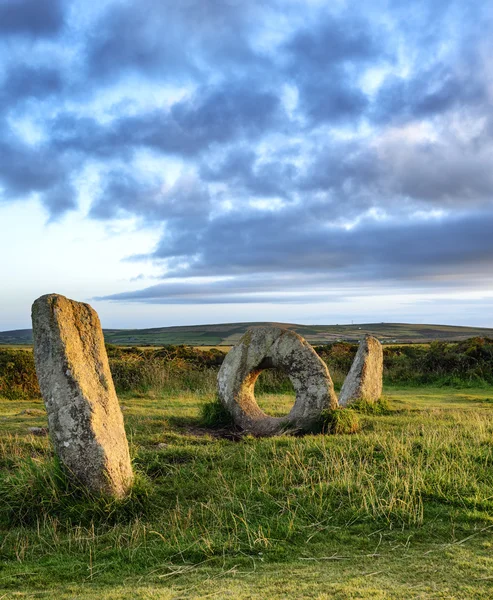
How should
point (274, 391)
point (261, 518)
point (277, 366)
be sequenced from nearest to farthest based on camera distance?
point (261, 518)
point (277, 366)
point (274, 391)

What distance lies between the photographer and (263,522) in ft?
24.4

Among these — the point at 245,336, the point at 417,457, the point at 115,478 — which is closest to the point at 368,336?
the point at 245,336

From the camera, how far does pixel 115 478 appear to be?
27.4 ft

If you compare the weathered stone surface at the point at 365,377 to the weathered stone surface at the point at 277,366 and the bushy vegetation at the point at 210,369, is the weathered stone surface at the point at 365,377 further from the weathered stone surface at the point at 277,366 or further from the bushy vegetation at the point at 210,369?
the bushy vegetation at the point at 210,369

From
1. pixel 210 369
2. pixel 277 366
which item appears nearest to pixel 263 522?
pixel 277 366

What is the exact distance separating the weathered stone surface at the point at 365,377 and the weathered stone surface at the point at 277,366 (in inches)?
129

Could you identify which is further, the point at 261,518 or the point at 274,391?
the point at 274,391

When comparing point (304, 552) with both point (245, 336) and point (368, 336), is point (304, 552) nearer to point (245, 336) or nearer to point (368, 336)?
point (245, 336)

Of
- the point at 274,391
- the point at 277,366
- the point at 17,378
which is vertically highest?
the point at 277,366

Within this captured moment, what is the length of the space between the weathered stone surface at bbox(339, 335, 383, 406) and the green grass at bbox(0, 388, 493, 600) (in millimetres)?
5042

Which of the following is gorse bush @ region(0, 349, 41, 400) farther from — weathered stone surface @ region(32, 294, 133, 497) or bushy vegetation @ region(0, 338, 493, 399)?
weathered stone surface @ region(32, 294, 133, 497)

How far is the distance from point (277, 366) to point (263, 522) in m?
7.19

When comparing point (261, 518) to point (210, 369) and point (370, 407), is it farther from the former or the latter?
point (210, 369)

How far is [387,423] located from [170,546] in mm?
8657
